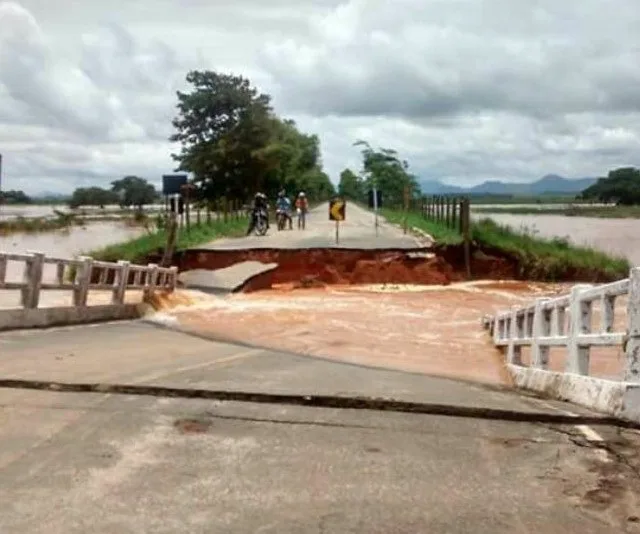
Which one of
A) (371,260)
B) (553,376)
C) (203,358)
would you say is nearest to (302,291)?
(371,260)

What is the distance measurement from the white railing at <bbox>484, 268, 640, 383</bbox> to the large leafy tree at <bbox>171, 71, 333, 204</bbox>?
5436 centimetres

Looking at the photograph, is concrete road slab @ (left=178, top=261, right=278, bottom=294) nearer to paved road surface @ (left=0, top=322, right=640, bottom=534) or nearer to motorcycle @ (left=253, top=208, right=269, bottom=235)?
motorcycle @ (left=253, top=208, right=269, bottom=235)

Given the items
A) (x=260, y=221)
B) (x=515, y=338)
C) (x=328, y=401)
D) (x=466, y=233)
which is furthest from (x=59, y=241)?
(x=328, y=401)

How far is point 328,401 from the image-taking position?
774cm

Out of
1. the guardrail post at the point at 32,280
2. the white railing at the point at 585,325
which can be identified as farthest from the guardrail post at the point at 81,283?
the white railing at the point at 585,325

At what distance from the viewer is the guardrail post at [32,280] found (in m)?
15.9

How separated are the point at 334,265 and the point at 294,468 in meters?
28.4

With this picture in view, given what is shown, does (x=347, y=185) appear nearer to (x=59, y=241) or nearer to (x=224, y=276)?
(x=59, y=241)

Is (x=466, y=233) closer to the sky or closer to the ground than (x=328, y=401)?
closer to the sky

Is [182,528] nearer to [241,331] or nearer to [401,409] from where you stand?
[401,409]

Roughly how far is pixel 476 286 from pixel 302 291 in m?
5.99

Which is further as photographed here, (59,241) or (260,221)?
(59,241)

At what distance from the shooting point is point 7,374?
29.9 ft

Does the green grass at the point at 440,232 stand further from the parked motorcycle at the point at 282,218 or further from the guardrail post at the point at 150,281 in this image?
the guardrail post at the point at 150,281
